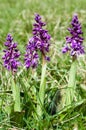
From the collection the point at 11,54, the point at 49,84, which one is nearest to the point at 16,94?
the point at 11,54

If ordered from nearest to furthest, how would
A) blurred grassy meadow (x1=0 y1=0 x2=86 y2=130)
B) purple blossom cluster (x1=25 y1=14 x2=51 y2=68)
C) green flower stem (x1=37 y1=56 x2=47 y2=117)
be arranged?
purple blossom cluster (x1=25 y1=14 x2=51 y2=68) < green flower stem (x1=37 y1=56 x2=47 y2=117) < blurred grassy meadow (x1=0 y1=0 x2=86 y2=130)

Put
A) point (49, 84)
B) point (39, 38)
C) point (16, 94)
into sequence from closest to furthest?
1. point (39, 38)
2. point (16, 94)
3. point (49, 84)

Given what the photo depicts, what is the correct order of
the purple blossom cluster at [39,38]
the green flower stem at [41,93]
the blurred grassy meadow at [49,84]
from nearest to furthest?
the purple blossom cluster at [39,38], the green flower stem at [41,93], the blurred grassy meadow at [49,84]

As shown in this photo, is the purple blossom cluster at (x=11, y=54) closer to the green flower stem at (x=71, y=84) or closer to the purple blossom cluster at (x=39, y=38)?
the purple blossom cluster at (x=39, y=38)

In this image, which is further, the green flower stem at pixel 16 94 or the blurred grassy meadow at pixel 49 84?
the blurred grassy meadow at pixel 49 84

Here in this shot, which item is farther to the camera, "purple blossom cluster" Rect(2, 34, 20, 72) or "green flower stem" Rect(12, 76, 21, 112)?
"green flower stem" Rect(12, 76, 21, 112)

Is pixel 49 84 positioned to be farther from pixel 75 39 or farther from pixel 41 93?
pixel 75 39

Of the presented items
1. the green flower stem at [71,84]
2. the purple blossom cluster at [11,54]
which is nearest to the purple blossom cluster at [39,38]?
the purple blossom cluster at [11,54]

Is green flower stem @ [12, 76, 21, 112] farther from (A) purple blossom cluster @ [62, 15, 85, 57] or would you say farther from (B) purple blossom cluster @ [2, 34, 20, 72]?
(A) purple blossom cluster @ [62, 15, 85, 57]

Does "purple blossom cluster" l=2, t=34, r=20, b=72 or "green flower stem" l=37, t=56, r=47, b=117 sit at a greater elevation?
"purple blossom cluster" l=2, t=34, r=20, b=72

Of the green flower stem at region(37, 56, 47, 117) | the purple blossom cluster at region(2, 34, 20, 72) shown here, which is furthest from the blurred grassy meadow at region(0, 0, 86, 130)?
the purple blossom cluster at region(2, 34, 20, 72)

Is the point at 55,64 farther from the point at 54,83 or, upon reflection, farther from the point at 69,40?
the point at 69,40
